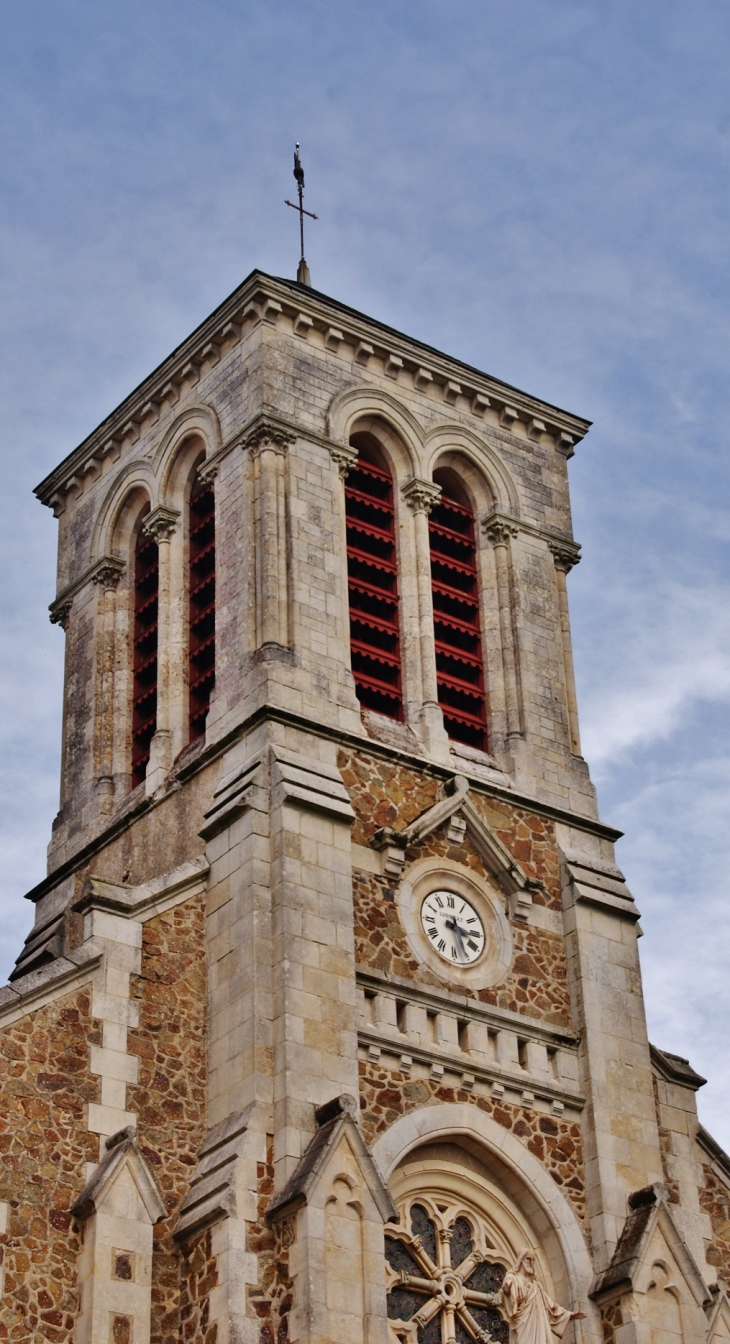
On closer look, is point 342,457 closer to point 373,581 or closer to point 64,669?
point 373,581

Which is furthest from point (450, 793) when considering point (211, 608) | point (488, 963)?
point (211, 608)

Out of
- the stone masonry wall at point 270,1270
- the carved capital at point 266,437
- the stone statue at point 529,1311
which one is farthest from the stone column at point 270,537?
the stone statue at point 529,1311

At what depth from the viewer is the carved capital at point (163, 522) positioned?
31938 mm

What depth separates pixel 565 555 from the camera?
1298 inches

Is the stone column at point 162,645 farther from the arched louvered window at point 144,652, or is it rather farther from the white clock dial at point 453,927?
the white clock dial at point 453,927

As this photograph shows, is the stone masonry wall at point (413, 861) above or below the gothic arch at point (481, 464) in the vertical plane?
below

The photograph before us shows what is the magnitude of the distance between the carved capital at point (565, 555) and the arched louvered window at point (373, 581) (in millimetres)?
2406

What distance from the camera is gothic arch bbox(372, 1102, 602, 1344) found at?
26.2 metres

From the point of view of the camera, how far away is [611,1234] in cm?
2673

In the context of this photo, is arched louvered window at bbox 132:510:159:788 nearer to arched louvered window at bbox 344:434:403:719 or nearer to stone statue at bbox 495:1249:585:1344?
arched louvered window at bbox 344:434:403:719

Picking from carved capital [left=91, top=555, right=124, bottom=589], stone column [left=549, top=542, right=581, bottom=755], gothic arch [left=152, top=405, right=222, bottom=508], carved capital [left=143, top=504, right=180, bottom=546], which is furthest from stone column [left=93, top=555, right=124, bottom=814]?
stone column [left=549, top=542, right=581, bottom=755]

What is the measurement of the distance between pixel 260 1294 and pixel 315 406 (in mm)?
11654

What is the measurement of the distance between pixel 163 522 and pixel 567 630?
208 inches

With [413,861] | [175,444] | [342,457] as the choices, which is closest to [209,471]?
[175,444]
